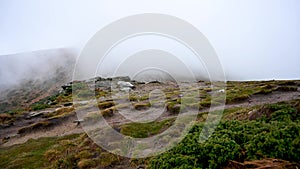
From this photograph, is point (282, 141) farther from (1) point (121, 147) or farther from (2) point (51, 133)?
(2) point (51, 133)

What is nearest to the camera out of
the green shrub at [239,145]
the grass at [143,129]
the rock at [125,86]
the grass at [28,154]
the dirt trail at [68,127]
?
the green shrub at [239,145]

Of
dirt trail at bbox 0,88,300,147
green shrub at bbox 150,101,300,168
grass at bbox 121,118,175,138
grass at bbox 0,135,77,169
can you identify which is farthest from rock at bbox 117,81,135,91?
green shrub at bbox 150,101,300,168

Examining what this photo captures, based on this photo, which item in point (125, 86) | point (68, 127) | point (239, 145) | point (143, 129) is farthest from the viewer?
point (125, 86)

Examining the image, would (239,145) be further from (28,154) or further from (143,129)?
(28,154)

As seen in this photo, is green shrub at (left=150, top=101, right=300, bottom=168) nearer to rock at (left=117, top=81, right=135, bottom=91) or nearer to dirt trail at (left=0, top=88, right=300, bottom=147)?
dirt trail at (left=0, top=88, right=300, bottom=147)

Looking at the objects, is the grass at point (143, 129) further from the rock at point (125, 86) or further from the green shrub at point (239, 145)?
the rock at point (125, 86)

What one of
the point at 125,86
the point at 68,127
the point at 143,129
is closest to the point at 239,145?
the point at 143,129

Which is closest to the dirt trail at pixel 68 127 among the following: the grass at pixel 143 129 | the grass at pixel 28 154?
the grass at pixel 28 154

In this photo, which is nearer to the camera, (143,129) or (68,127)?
(143,129)

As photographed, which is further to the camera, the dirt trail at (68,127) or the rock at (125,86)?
the rock at (125,86)

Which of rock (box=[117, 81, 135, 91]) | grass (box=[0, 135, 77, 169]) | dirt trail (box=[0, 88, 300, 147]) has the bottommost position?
grass (box=[0, 135, 77, 169])

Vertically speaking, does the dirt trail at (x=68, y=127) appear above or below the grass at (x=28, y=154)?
above

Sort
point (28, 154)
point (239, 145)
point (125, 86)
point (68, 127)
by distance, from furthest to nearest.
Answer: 1. point (125, 86)
2. point (68, 127)
3. point (28, 154)
4. point (239, 145)

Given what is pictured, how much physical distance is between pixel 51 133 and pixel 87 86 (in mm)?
53279
